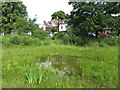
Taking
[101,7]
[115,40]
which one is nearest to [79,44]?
[115,40]

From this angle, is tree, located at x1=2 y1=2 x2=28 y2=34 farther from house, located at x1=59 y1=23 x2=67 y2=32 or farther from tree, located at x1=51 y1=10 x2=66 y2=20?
tree, located at x1=51 y1=10 x2=66 y2=20

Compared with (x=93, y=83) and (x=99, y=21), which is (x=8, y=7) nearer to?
(x=99, y=21)

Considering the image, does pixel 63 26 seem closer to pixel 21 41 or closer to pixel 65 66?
pixel 21 41

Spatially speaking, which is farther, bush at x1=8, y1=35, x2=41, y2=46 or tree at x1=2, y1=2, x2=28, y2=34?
tree at x1=2, y1=2, x2=28, y2=34

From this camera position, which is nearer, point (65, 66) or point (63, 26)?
point (65, 66)

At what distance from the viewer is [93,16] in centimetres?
1177

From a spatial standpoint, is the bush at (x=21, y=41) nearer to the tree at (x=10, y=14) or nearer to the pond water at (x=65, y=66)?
the pond water at (x=65, y=66)

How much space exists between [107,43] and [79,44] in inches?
A: 112

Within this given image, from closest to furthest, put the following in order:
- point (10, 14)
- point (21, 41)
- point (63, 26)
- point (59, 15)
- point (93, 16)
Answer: point (21, 41), point (93, 16), point (10, 14), point (63, 26), point (59, 15)

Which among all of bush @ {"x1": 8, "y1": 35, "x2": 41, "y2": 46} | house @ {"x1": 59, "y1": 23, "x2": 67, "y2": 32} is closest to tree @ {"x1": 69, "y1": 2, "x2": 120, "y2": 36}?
bush @ {"x1": 8, "y1": 35, "x2": 41, "y2": 46}

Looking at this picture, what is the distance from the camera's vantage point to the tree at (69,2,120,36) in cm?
1182

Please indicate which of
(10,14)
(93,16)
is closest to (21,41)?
(93,16)

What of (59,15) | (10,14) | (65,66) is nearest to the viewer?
(65,66)

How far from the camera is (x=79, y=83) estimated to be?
3061mm
